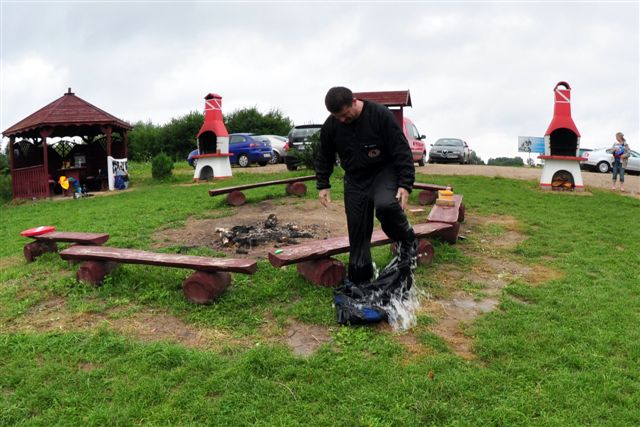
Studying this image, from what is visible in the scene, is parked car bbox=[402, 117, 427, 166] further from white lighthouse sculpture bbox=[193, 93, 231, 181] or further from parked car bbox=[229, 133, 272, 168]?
white lighthouse sculpture bbox=[193, 93, 231, 181]

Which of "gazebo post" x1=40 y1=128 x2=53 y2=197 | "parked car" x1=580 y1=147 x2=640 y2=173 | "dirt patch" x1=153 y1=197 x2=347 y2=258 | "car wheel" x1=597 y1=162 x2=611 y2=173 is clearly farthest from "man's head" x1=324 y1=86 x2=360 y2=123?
"car wheel" x1=597 y1=162 x2=611 y2=173

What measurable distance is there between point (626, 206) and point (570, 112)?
11.2 feet

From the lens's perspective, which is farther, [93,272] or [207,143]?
[207,143]

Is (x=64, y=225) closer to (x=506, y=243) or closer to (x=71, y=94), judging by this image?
(x=506, y=243)

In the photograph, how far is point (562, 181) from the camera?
1289 cm

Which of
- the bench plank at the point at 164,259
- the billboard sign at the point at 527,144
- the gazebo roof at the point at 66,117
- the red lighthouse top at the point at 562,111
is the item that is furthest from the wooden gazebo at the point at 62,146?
the billboard sign at the point at 527,144

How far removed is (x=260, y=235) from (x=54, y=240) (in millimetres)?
Result: 2517

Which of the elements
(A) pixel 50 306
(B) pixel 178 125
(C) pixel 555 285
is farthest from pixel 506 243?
(B) pixel 178 125

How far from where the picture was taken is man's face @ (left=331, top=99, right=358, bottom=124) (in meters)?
4.02

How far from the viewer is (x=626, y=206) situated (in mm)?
10352

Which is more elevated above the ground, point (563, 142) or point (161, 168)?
point (563, 142)

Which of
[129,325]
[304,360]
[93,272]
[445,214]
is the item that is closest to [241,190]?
[445,214]

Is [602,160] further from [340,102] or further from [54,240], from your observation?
[54,240]

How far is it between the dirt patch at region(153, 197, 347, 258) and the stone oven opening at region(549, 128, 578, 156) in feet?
20.9
